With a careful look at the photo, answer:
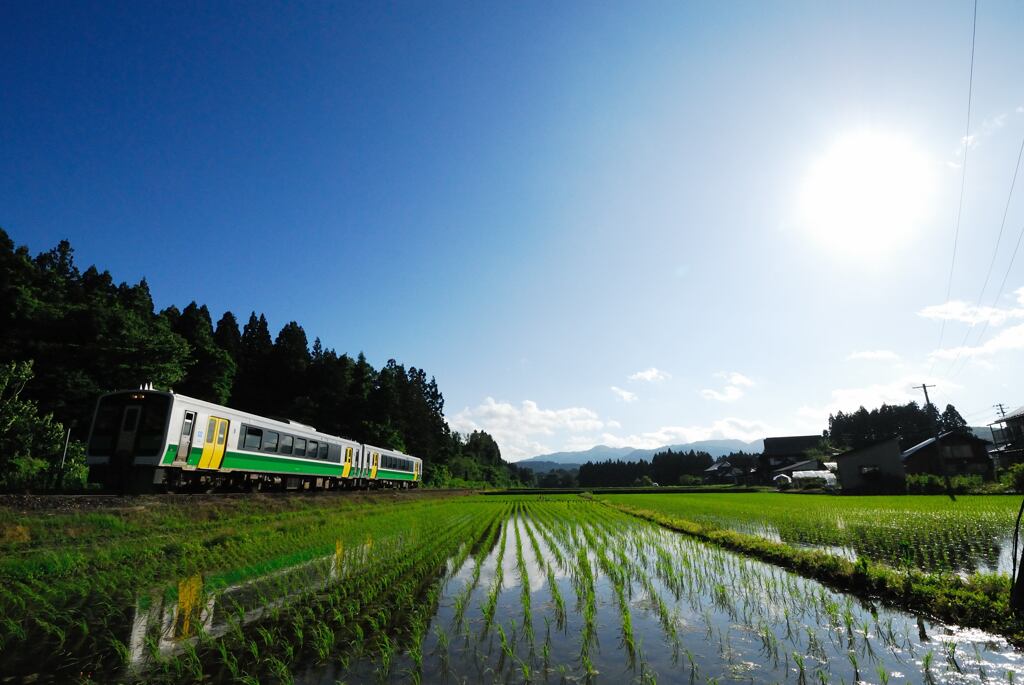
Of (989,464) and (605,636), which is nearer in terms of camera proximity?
(605,636)

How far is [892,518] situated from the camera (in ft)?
49.9

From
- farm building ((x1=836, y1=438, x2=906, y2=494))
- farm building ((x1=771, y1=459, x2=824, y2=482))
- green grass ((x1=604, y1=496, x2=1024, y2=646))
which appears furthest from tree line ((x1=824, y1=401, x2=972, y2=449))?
green grass ((x1=604, y1=496, x2=1024, y2=646))

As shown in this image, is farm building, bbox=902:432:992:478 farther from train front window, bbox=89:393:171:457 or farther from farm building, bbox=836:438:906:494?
train front window, bbox=89:393:171:457

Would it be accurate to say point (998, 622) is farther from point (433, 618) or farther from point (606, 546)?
point (606, 546)

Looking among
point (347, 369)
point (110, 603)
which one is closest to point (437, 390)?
point (347, 369)

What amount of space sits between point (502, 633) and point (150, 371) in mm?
34827

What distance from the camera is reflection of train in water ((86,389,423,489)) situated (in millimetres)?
14094

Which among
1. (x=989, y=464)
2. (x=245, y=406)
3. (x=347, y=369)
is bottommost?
(x=989, y=464)

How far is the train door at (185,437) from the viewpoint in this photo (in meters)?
14.7

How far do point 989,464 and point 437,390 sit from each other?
72189 millimetres

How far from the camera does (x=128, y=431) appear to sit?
14312mm

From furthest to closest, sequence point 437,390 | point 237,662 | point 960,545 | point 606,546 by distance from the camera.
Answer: point 437,390 → point 606,546 → point 960,545 → point 237,662

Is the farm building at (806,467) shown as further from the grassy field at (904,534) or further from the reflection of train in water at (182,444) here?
the reflection of train in water at (182,444)

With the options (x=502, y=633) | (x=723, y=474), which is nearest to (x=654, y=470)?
(x=723, y=474)
